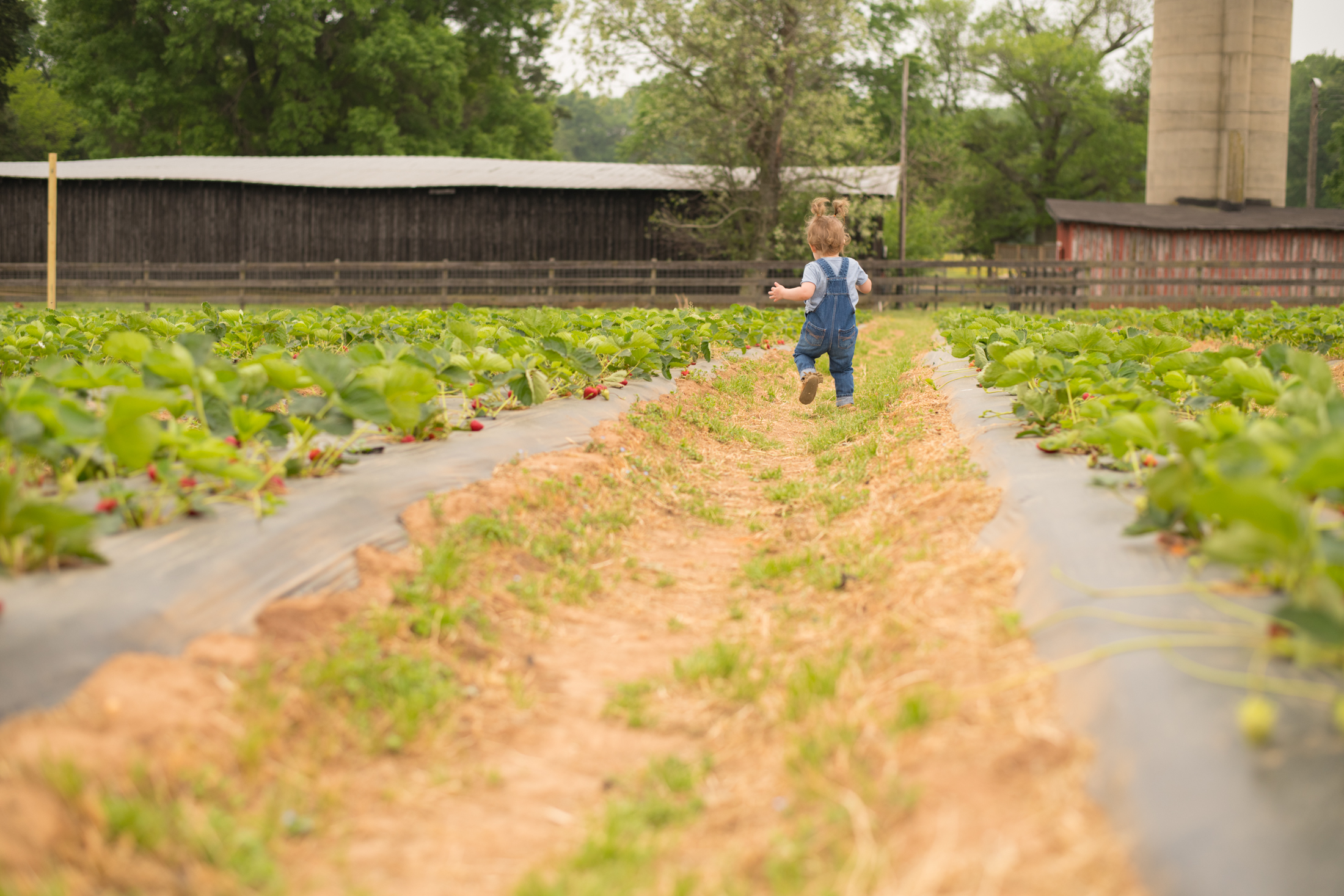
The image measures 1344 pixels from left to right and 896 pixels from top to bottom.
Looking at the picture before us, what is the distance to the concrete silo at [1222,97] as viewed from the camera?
2519 centimetres

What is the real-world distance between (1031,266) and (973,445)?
735 inches

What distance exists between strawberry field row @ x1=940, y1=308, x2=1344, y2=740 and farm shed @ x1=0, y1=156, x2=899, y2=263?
18.8m

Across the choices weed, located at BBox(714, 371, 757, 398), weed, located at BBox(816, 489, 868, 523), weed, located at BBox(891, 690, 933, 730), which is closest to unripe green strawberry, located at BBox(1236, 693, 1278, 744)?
weed, located at BBox(891, 690, 933, 730)

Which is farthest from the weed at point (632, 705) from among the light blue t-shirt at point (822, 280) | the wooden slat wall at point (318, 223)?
the wooden slat wall at point (318, 223)

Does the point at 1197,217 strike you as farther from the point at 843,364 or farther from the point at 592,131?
the point at 592,131

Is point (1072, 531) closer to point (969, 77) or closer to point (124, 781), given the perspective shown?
point (124, 781)

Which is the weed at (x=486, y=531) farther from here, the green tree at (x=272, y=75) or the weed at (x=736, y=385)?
the green tree at (x=272, y=75)

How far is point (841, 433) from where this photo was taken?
6.67 m

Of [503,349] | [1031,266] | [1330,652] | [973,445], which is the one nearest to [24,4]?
[1031,266]

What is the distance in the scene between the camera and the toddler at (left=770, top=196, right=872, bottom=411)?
7414 millimetres

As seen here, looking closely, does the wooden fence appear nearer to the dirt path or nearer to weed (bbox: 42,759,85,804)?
the dirt path

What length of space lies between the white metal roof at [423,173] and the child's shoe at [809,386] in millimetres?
16214

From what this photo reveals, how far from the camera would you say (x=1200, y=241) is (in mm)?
24375

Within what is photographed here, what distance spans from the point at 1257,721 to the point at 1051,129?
46974mm
